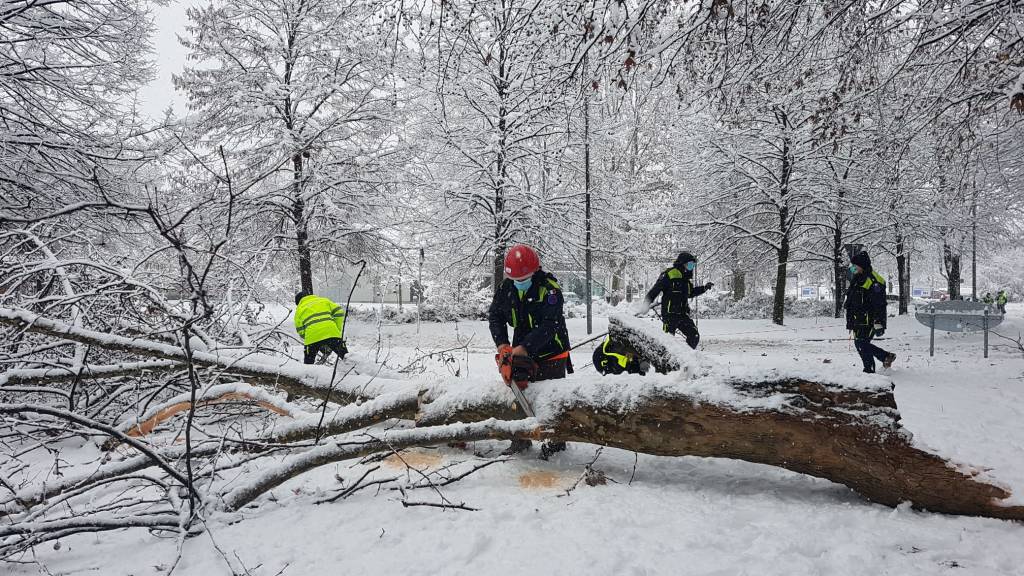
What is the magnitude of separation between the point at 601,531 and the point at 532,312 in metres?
1.79

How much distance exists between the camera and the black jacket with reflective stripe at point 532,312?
3.80 meters

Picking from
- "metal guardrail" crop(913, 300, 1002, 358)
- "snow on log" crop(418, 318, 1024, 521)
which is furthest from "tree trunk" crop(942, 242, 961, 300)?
"snow on log" crop(418, 318, 1024, 521)

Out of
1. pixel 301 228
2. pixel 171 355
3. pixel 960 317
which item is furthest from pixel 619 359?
pixel 301 228

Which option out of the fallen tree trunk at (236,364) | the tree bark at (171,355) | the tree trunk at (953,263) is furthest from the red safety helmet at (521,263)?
the tree trunk at (953,263)

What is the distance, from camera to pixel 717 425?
9.52ft

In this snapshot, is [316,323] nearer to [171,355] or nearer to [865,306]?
[171,355]

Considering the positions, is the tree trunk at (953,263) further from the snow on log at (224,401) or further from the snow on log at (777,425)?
the snow on log at (224,401)

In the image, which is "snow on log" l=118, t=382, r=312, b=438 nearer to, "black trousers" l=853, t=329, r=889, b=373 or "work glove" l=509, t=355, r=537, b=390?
"work glove" l=509, t=355, r=537, b=390

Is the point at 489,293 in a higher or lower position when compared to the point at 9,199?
lower

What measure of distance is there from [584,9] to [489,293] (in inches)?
632

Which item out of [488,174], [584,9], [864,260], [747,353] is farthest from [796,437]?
[488,174]

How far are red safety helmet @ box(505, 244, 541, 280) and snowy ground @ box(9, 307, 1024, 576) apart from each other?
144 cm

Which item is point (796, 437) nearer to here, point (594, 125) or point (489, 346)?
point (489, 346)

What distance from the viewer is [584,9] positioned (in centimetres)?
344
